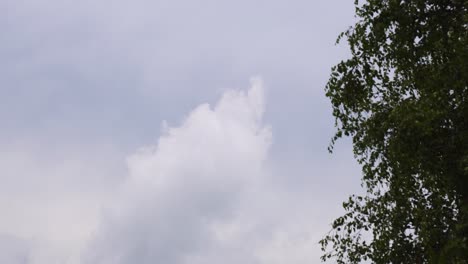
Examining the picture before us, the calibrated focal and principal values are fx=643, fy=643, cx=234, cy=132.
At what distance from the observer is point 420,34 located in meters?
19.0

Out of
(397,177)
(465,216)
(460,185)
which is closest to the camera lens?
(465,216)

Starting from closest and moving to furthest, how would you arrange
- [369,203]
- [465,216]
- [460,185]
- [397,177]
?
[465,216] < [460,185] < [397,177] < [369,203]

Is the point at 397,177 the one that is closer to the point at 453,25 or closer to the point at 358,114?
the point at 358,114

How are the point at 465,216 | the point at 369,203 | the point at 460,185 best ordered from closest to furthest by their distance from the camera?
the point at 465,216
the point at 460,185
the point at 369,203

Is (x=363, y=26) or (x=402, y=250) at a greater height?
(x=363, y=26)

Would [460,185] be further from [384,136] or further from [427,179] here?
[384,136]

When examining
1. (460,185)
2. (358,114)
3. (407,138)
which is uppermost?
(358,114)

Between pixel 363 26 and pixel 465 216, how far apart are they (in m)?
6.53

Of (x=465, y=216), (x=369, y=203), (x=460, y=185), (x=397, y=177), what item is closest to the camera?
(x=465, y=216)

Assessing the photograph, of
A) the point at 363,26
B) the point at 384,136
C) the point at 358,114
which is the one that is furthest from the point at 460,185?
the point at 363,26

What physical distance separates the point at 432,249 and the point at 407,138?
324 centimetres

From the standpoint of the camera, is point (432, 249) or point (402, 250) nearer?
point (432, 249)

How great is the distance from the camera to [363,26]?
19656 mm

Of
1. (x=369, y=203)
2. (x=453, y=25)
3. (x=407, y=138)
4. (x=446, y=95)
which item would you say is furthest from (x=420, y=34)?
(x=369, y=203)
